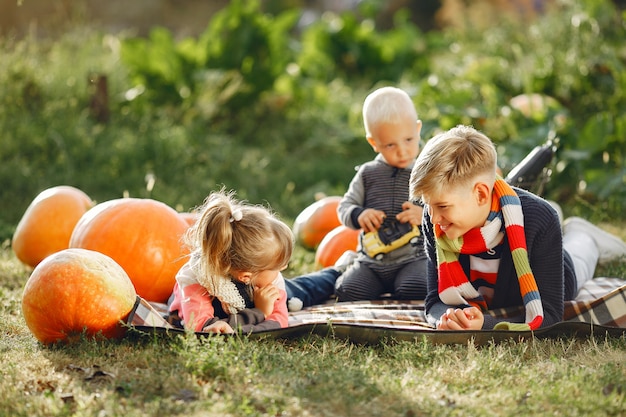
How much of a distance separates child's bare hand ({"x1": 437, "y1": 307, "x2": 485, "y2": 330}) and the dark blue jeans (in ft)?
3.39

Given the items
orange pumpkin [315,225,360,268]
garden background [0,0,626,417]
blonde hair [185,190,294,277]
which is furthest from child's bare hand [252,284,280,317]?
orange pumpkin [315,225,360,268]

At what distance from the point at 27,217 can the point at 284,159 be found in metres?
3.52

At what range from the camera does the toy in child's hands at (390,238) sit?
14.5 feet

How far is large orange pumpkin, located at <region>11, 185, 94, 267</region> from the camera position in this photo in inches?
197

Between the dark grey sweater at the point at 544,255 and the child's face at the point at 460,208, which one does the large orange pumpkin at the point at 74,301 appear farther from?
the dark grey sweater at the point at 544,255

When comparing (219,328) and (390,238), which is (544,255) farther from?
(219,328)

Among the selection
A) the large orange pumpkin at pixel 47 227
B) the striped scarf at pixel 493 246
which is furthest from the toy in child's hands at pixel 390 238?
the large orange pumpkin at pixel 47 227

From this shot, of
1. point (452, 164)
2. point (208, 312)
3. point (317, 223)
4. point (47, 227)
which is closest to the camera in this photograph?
point (452, 164)

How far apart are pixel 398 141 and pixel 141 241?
5.00ft

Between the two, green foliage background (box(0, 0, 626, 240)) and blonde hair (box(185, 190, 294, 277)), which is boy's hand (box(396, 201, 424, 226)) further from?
green foliage background (box(0, 0, 626, 240))

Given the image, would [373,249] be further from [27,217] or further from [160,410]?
[27,217]

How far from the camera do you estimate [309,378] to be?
3.04 meters

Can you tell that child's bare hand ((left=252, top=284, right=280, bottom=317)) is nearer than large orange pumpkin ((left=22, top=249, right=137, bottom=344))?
No

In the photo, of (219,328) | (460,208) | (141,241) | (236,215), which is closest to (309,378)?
(219,328)
